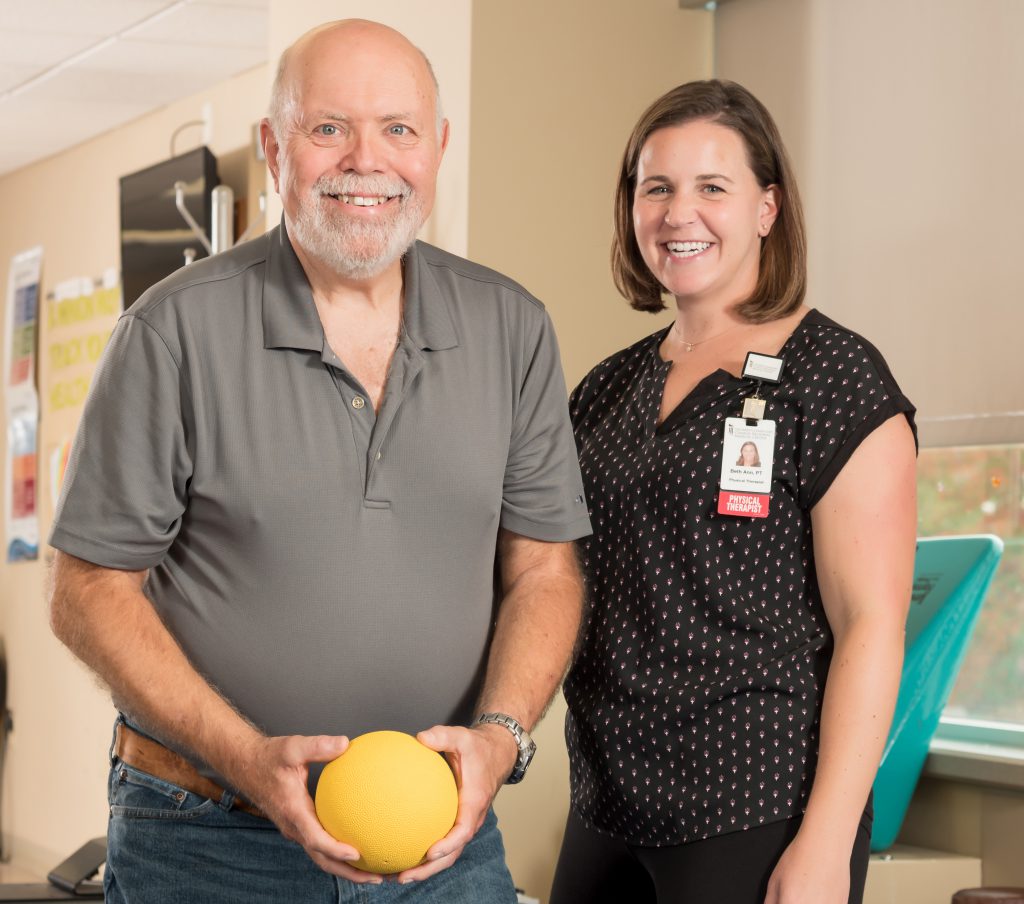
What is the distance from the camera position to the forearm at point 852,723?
1.78 m

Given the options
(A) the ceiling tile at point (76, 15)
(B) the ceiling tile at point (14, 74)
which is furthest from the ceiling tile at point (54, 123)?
(A) the ceiling tile at point (76, 15)

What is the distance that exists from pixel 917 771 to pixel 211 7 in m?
3.45

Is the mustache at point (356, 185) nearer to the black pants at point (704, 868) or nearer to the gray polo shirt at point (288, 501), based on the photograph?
the gray polo shirt at point (288, 501)

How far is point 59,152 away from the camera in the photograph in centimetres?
693

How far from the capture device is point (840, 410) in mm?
1854

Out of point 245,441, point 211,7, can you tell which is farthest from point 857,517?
point 211,7

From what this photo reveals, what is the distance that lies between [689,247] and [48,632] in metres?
5.37

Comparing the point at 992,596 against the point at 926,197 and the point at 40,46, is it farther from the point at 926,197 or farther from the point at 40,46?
the point at 40,46

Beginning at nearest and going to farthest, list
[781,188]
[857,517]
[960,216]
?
[857,517], [781,188], [960,216]

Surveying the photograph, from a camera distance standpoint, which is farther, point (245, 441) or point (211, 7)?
point (211, 7)

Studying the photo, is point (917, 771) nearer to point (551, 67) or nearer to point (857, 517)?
point (857, 517)

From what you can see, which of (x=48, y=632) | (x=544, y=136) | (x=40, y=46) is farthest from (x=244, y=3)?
(x=48, y=632)

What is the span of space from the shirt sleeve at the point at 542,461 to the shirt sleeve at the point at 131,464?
45 centimetres

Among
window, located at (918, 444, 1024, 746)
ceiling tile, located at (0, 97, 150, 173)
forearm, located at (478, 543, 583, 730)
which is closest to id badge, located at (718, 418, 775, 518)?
forearm, located at (478, 543, 583, 730)
